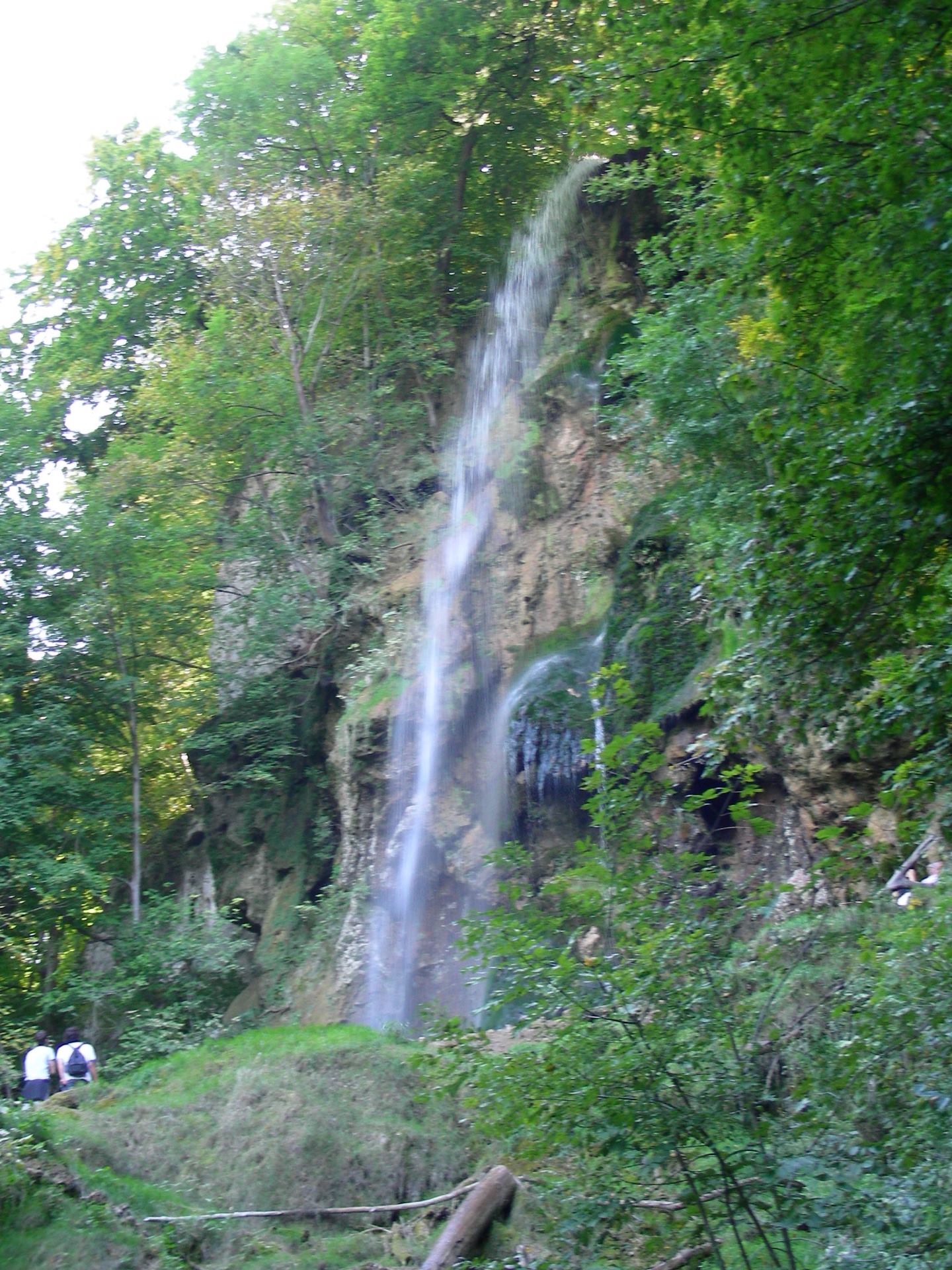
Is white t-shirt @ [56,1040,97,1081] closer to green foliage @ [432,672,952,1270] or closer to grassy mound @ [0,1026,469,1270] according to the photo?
grassy mound @ [0,1026,469,1270]

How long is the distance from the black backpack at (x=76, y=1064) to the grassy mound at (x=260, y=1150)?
2.76 feet

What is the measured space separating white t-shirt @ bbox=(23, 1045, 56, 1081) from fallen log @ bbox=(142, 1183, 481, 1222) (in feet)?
11.8

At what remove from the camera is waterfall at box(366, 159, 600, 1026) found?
1728cm

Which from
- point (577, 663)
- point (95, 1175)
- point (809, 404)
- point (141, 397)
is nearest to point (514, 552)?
point (577, 663)

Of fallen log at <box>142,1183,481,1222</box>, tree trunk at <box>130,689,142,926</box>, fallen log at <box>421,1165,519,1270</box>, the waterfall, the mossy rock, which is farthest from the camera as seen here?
tree trunk at <box>130,689,142,926</box>

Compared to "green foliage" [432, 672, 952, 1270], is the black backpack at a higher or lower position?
lower

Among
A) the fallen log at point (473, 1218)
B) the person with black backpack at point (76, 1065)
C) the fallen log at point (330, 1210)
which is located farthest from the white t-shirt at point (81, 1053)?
the fallen log at point (473, 1218)

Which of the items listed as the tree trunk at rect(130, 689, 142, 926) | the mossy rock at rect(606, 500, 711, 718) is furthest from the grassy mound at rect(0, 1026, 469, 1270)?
the mossy rock at rect(606, 500, 711, 718)

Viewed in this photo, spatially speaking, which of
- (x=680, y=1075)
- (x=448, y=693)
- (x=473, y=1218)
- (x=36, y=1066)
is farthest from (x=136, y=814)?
(x=680, y=1075)

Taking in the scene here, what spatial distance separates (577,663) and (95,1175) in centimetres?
933

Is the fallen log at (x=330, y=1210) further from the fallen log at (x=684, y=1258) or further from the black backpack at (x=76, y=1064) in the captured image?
the black backpack at (x=76, y=1064)

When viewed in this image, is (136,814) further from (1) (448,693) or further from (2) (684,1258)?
(2) (684,1258)

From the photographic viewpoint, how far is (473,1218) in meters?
9.36

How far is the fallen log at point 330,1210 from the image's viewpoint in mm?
10258
